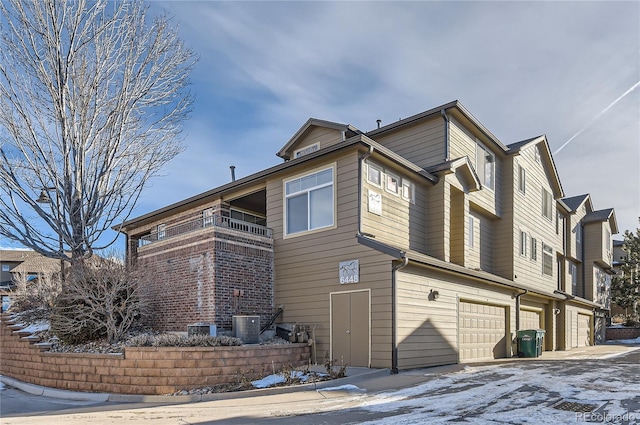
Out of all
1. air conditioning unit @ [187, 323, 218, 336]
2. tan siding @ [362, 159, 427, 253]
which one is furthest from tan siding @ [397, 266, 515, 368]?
air conditioning unit @ [187, 323, 218, 336]

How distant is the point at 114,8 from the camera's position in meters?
15.2

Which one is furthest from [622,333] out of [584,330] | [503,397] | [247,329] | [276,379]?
[276,379]

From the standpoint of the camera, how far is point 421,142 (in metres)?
16.3

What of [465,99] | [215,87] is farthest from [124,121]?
[465,99]

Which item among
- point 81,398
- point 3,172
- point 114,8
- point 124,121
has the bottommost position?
point 81,398

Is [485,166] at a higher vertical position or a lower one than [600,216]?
higher

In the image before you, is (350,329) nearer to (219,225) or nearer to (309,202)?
(309,202)

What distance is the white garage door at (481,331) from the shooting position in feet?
46.4

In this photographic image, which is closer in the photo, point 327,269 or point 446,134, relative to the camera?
point 327,269

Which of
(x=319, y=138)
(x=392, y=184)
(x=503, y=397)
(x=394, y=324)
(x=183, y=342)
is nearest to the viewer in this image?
(x=503, y=397)

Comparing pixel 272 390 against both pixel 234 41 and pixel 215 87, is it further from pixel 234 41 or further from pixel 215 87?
pixel 215 87

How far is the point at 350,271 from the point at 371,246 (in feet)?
2.96

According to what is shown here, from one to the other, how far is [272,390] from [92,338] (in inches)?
237

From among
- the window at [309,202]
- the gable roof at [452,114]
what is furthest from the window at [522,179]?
the window at [309,202]
